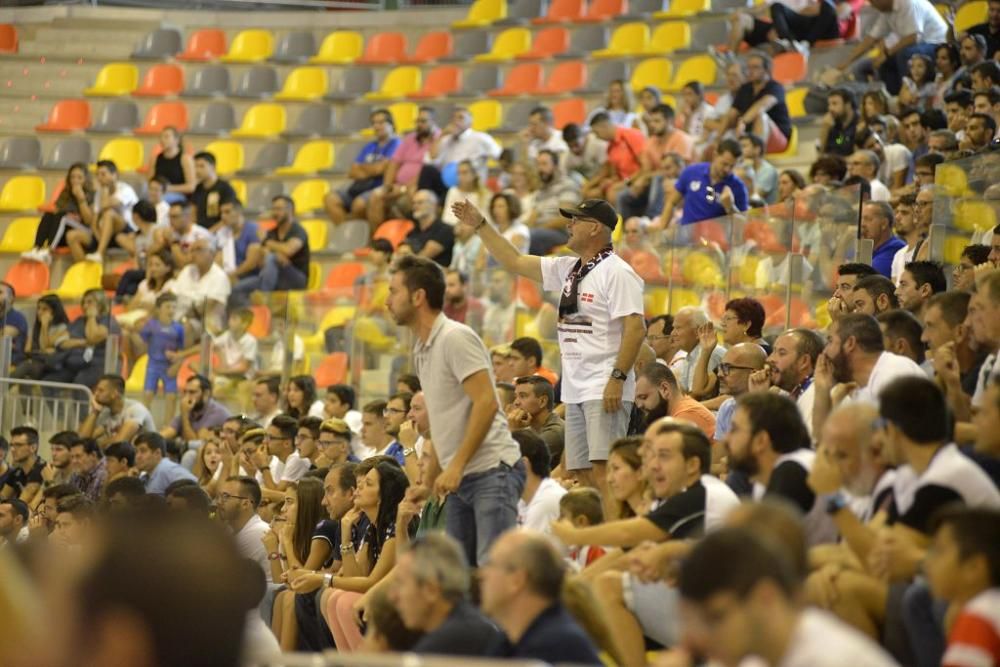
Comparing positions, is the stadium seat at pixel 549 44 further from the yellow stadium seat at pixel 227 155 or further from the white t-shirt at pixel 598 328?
the white t-shirt at pixel 598 328

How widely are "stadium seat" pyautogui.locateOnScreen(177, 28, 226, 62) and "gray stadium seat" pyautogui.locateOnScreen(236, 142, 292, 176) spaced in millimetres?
1841

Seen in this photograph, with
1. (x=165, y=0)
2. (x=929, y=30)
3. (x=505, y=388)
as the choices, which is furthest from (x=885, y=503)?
(x=165, y=0)

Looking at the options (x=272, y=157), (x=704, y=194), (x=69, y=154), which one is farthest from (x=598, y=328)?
(x=69, y=154)

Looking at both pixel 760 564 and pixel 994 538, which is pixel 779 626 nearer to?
pixel 760 564

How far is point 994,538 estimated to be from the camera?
4.25m

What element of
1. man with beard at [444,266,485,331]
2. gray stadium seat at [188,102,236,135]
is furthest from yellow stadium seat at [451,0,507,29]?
man with beard at [444,266,485,331]

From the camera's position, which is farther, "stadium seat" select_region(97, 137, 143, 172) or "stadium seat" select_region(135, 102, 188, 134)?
"stadium seat" select_region(135, 102, 188, 134)

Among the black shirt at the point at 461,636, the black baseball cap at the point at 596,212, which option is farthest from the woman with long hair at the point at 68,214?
the black shirt at the point at 461,636

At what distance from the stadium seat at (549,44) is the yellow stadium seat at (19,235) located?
5.60m

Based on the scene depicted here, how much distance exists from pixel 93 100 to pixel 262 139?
2.21 meters

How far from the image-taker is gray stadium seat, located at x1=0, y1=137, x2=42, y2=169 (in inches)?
722

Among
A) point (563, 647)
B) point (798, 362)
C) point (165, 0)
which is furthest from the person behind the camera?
point (165, 0)

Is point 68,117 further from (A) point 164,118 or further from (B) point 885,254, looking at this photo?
(B) point 885,254

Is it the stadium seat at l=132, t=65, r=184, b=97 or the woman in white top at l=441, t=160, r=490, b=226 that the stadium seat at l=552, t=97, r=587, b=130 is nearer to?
the woman in white top at l=441, t=160, r=490, b=226
